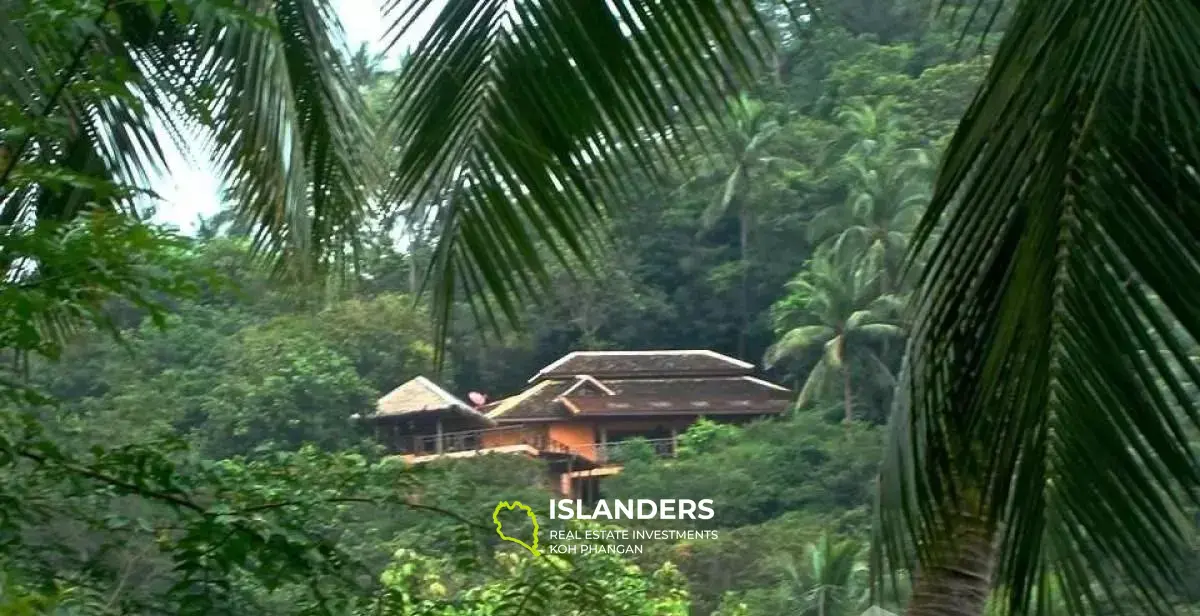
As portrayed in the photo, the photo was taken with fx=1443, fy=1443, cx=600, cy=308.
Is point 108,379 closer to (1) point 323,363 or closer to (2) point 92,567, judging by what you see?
(1) point 323,363

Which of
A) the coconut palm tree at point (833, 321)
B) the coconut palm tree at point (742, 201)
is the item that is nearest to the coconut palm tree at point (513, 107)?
the coconut palm tree at point (742, 201)

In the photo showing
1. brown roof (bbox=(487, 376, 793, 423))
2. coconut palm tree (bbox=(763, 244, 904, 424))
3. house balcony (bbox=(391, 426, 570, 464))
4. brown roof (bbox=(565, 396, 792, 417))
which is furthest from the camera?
brown roof (bbox=(565, 396, 792, 417))

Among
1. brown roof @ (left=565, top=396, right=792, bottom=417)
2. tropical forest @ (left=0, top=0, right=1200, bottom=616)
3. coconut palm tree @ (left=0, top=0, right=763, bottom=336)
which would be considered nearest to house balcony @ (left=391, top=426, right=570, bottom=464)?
brown roof @ (left=565, top=396, right=792, bottom=417)

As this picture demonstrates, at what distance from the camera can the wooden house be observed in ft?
43.3

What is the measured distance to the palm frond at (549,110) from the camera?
171 centimetres

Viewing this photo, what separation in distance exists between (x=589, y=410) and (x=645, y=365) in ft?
3.04

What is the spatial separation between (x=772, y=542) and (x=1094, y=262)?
492 inches

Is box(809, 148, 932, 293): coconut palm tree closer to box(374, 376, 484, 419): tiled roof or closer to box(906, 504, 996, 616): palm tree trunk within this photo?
box(374, 376, 484, 419): tiled roof

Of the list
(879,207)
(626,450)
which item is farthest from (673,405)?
(879,207)

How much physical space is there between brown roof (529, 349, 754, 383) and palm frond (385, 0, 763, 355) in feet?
39.1

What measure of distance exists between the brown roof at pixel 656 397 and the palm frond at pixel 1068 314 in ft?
42.3

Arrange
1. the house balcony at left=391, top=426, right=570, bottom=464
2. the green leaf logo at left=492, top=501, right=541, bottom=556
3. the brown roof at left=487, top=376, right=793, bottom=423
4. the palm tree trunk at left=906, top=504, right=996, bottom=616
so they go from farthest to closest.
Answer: the brown roof at left=487, top=376, right=793, bottom=423 < the house balcony at left=391, top=426, right=570, bottom=464 < the green leaf logo at left=492, top=501, right=541, bottom=556 < the palm tree trunk at left=906, top=504, right=996, bottom=616

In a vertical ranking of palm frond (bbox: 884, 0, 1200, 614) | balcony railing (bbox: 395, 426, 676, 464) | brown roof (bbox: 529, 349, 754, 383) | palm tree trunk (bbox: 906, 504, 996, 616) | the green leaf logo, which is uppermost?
brown roof (bbox: 529, 349, 754, 383)

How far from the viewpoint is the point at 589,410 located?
15117 mm
